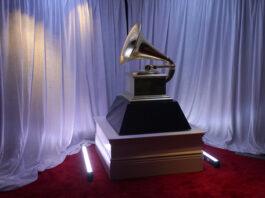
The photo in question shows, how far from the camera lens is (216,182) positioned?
2.20 m

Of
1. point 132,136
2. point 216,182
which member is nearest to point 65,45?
point 132,136

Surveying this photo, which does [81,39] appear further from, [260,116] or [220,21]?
[260,116]

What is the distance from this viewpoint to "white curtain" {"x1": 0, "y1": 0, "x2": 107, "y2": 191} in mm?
2408

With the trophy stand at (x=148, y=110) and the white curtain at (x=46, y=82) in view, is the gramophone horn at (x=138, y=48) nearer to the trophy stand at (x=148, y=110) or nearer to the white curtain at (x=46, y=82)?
the trophy stand at (x=148, y=110)

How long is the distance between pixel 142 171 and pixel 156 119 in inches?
17.7

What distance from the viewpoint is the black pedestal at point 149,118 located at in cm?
229

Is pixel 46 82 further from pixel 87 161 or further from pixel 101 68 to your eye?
pixel 87 161

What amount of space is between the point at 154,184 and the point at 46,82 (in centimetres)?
146

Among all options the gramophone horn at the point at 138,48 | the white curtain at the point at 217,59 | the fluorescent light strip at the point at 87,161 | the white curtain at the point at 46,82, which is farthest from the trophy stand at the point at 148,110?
the white curtain at the point at 217,59

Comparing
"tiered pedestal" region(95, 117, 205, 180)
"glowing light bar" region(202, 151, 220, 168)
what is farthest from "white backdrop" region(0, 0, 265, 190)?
"tiered pedestal" region(95, 117, 205, 180)

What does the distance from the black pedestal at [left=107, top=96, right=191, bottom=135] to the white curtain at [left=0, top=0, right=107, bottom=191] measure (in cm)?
75

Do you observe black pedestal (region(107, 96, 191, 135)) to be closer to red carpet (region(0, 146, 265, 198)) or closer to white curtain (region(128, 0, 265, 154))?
red carpet (region(0, 146, 265, 198))


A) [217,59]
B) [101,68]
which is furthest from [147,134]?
[217,59]

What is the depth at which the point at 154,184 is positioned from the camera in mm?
2166
